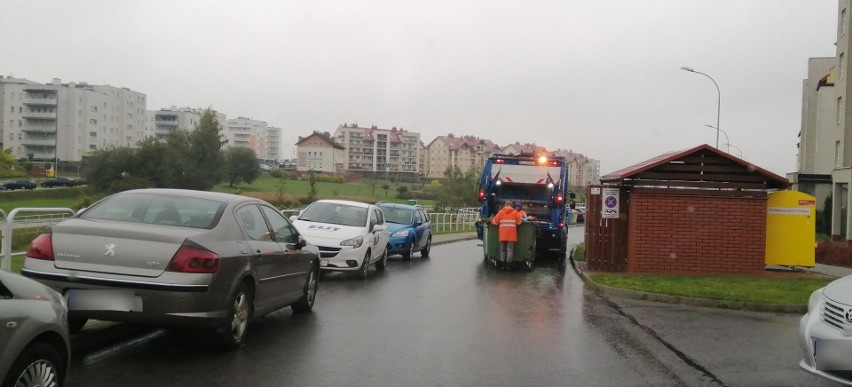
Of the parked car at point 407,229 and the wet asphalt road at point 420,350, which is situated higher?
the parked car at point 407,229

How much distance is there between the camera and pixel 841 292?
6145 mm

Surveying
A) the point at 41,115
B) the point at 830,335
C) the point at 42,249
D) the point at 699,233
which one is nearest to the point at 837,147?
the point at 699,233

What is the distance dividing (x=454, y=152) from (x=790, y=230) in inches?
5978

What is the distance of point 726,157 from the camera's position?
15461 millimetres

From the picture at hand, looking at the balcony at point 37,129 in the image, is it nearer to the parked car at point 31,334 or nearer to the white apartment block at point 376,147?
the white apartment block at point 376,147

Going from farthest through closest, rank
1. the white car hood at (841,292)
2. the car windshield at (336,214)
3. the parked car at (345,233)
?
the car windshield at (336,214) → the parked car at (345,233) → the white car hood at (841,292)

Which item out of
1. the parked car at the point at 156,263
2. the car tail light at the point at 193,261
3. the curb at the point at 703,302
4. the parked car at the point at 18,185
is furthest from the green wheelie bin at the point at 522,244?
the parked car at the point at 18,185

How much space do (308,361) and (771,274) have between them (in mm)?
12343

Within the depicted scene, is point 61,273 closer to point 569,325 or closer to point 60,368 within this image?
point 60,368

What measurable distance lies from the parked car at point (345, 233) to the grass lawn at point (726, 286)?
4.62 metres

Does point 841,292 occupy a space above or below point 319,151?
below

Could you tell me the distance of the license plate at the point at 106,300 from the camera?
21.6 feet

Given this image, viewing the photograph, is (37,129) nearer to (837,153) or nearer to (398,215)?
(398,215)

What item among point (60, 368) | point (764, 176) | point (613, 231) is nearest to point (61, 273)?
point (60, 368)
